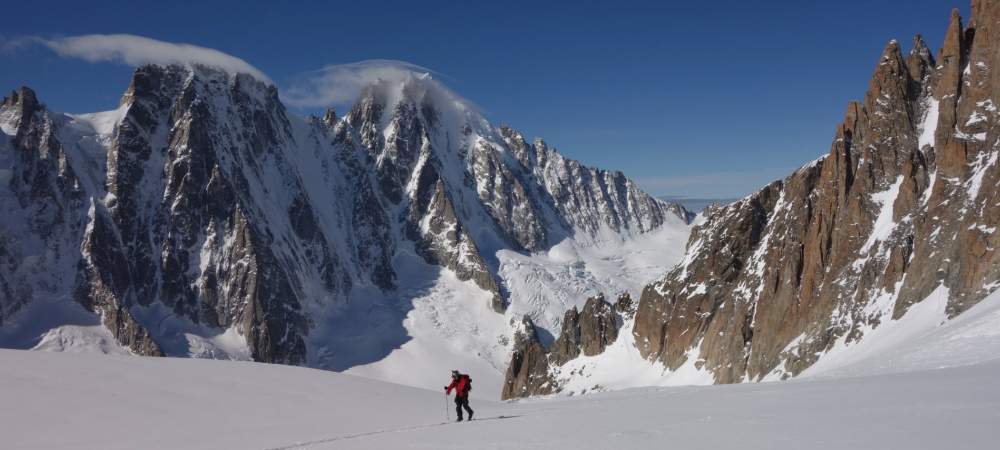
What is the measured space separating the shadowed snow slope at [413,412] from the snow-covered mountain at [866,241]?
26.9m

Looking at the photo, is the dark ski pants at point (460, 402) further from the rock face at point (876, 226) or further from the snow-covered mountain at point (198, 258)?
the snow-covered mountain at point (198, 258)

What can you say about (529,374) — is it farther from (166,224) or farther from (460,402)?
(166,224)

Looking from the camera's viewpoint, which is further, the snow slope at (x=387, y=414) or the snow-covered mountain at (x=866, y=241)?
the snow-covered mountain at (x=866, y=241)

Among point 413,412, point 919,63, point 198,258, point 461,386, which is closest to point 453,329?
point 198,258

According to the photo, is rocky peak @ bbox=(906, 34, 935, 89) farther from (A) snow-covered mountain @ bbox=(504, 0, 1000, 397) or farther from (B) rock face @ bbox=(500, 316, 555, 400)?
(B) rock face @ bbox=(500, 316, 555, 400)

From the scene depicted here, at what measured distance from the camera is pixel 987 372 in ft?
48.8

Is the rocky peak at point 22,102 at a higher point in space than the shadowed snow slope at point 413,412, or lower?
Result: higher

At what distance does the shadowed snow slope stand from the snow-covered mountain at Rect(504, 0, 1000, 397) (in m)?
26.9

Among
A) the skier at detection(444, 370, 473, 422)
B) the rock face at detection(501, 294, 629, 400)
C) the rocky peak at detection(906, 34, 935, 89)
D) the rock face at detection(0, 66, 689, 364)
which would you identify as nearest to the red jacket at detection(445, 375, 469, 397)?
the skier at detection(444, 370, 473, 422)

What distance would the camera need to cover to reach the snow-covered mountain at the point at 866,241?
154ft

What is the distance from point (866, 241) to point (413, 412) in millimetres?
51767

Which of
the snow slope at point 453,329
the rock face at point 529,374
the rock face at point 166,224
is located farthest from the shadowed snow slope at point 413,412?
the rock face at point 166,224

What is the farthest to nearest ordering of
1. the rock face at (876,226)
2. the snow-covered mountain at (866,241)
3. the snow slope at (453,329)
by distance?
the snow slope at (453,329) < the rock face at (876,226) < the snow-covered mountain at (866,241)

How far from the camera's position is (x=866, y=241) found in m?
57.8
